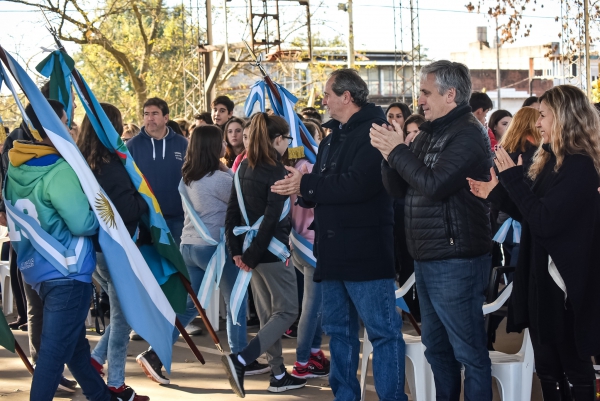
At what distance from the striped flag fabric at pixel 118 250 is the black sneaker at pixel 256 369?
58.3 inches

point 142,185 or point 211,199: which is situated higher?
point 142,185

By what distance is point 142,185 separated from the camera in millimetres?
4961

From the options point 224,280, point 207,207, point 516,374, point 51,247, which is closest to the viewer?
point 51,247

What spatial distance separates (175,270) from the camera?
508cm

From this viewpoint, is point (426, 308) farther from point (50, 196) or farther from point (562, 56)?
point (562, 56)

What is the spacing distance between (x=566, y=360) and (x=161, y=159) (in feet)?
14.2

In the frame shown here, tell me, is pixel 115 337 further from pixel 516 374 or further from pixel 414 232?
pixel 516 374

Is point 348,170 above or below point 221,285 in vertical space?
above

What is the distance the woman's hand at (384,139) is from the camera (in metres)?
4.03

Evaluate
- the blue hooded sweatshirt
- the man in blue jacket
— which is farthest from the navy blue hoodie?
the blue hooded sweatshirt

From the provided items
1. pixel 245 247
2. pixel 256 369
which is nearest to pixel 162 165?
pixel 245 247

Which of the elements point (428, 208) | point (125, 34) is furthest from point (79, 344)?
point (125, 34)

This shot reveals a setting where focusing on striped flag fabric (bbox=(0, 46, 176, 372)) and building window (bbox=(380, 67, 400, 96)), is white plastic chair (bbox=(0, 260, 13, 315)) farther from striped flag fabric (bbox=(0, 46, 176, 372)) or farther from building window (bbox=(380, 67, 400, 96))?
building window (bbox=(380, 67, 400, 96))

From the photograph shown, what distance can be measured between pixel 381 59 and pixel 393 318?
165 ft
